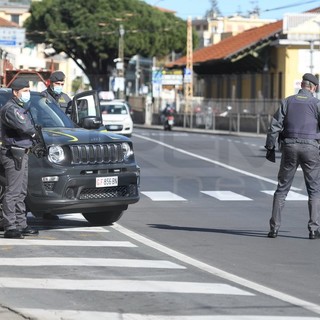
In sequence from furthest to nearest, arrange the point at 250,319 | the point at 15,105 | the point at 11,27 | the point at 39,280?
the point at 11,27
the point at 15,105
the point at 39,280
the point at 250,319

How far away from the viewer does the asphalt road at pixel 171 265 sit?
8125 mm

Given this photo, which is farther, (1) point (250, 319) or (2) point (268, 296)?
(2) point (268, 296)

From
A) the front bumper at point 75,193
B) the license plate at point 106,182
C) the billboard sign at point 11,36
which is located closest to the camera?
the front bumper at point 75,193

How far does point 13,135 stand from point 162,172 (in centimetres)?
1283

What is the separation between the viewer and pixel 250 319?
302 inches

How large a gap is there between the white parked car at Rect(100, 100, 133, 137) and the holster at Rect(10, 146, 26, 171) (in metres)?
32.6

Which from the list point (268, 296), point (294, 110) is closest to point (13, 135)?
point (294, 110)

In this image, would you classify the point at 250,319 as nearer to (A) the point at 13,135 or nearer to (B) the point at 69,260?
(B) the point at 69,260

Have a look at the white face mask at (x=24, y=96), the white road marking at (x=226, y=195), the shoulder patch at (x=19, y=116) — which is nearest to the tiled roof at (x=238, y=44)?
the white road marking at (x=226, y=195)

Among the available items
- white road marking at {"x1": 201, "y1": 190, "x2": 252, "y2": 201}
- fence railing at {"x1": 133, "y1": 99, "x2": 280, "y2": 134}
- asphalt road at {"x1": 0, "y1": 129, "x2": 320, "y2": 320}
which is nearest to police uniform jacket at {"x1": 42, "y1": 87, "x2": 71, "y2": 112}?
asphalt road at {"x1": 0, "y1": 129, "x2": 320, "y2": 320}

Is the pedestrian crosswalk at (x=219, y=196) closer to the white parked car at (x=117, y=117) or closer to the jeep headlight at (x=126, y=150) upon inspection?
the jeep headlight at (x=126, y=150)

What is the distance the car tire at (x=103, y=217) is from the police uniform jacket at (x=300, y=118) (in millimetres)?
2787

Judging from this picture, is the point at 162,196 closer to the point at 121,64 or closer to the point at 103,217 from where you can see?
the point at 103,217

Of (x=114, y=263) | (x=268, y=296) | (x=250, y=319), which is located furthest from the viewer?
(x=114, y=263)
